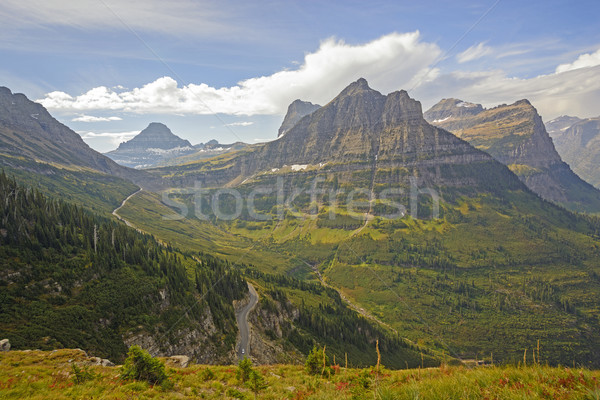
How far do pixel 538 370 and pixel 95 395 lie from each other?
27456 mm

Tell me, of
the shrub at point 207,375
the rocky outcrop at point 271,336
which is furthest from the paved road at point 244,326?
the shrub at point 207,375

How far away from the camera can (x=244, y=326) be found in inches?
3472

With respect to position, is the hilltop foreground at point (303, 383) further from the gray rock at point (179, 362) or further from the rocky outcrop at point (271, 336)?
the rocky outcrop at point (271, 336)

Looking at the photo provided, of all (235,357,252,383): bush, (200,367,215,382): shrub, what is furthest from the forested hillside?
(235,357,252,383): bush

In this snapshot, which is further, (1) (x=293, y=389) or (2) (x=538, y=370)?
(1) (x=293, y=389)

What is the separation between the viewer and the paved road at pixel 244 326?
7494 cm

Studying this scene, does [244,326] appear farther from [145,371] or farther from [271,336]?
[145,371]

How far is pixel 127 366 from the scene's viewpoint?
2448 cm

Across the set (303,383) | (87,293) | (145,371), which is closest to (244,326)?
A: (87,293)

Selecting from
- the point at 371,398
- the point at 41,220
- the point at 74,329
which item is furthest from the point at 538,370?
the point at 41,220

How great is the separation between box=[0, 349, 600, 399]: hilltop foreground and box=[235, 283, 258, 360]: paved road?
47.7 metres

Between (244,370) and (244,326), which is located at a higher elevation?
(244,370)

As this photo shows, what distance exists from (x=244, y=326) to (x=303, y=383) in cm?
7141

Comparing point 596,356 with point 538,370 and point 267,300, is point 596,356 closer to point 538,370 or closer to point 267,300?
point 267,300
